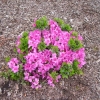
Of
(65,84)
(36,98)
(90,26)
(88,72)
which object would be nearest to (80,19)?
(90,26)

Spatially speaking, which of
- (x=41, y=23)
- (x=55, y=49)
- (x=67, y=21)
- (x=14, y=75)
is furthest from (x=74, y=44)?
(x=67, y=21)

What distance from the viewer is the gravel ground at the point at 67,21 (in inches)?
133

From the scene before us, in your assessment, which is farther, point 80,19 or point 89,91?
point 80,19

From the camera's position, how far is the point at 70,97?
339 cm

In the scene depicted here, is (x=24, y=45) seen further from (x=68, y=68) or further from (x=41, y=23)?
(x=68, y=68)

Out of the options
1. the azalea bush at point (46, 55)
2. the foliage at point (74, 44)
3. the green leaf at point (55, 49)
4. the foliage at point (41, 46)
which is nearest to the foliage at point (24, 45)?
the azalea bush at point (46, 55)

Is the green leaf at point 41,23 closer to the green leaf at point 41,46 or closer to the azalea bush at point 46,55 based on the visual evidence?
the azalea bush at point 46,55

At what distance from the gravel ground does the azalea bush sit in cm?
16

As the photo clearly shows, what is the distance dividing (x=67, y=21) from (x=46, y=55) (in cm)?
166

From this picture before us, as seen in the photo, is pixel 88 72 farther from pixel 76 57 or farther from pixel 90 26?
pixel 90 26

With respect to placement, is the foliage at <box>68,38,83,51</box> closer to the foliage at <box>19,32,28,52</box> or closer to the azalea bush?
the azalea bush

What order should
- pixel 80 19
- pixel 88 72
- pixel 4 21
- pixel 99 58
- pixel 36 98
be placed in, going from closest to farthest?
pixel 36 98 < pixel 88 72 < pixel 99 58 < pixel 4 21 < pixel 80 19

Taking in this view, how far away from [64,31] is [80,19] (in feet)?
4.74

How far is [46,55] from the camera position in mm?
3148
